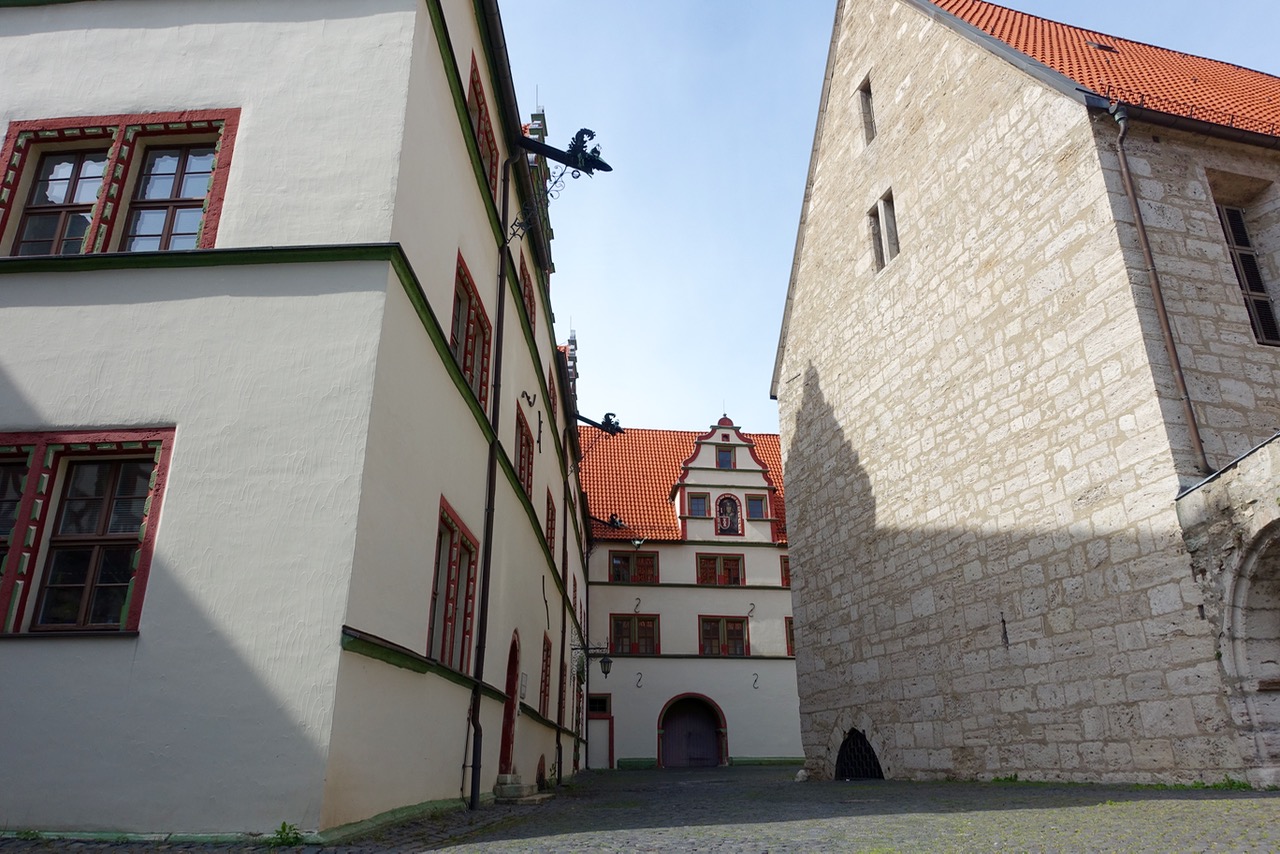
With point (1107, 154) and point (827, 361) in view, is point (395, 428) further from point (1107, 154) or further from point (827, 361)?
point (827, 361)

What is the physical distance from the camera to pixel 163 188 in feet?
23.7

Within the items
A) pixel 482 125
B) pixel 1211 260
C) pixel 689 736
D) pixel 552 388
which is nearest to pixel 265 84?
pixel 482 125

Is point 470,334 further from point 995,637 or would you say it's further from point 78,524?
point 995,637

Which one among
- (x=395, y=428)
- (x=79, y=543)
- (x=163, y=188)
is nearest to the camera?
(x=79, y=543)

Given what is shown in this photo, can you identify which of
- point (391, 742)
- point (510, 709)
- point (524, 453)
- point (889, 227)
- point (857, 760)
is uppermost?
point (889, 227)

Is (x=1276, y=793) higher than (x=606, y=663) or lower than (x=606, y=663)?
lower

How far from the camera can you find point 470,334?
991cm

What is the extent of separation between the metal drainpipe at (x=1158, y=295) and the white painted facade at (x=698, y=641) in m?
22.1

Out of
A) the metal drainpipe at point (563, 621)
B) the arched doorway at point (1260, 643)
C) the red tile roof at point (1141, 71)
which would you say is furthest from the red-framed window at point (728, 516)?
the arched doorway at point (1260, 643)

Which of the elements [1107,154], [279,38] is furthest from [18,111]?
[1107,154]

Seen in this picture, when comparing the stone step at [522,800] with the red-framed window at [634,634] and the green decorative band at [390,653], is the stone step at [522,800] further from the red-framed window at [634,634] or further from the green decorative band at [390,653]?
the red-framed window at [634,634]

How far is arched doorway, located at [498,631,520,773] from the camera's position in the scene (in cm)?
1083

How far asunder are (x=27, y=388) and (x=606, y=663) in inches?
810

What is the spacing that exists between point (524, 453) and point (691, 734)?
61.0ft
